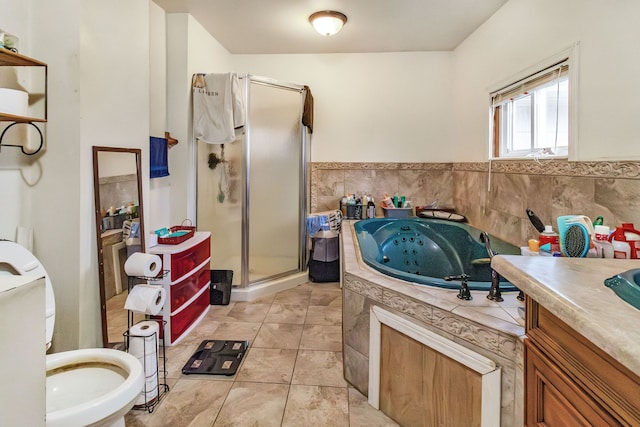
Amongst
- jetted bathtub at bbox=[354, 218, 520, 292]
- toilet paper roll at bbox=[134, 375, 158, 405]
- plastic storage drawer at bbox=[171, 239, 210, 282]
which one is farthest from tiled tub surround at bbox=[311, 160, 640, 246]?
toilet paper roll at bbox=[134, 375, 158, 405]

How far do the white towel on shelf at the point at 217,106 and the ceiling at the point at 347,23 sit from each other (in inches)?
20.5

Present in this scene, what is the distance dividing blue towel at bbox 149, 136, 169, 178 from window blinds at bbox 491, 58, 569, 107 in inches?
104

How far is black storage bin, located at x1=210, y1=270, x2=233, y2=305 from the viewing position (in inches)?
119

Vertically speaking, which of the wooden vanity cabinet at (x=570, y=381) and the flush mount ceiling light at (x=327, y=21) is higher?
the flush mount ceiling light at (x=327, y=21)

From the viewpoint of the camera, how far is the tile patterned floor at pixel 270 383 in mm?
1645

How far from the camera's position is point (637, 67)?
4.99ft

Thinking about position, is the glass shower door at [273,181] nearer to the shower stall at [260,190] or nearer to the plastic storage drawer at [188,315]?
the shower stall at [260,190]

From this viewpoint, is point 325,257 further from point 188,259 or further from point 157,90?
point 157,90

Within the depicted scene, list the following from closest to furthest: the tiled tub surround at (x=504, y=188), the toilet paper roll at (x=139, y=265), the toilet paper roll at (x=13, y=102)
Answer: the toilet paper roll at (x=13, y=102) < the tiled tub surround at (x=504, y=188) < the toilet paper roll at (x=139, y=265)

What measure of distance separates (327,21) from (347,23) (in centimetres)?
30

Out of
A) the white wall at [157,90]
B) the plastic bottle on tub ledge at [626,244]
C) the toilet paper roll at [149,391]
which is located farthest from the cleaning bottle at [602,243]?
the white wall at [157,90]

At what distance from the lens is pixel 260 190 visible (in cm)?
332

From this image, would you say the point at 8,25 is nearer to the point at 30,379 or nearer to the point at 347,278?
the point at 30,379

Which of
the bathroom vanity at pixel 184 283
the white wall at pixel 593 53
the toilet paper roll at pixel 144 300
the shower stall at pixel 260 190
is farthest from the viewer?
the shower stall at pixel 260 190
